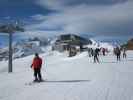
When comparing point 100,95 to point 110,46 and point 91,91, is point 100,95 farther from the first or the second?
point 110,46

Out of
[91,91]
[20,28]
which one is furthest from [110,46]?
[91,91]

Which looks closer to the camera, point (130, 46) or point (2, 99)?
point (2, 99)

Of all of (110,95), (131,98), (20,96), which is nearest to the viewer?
(131,98)

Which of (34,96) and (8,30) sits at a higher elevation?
(8,30)

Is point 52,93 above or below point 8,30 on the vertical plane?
below

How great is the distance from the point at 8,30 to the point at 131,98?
24.7 m

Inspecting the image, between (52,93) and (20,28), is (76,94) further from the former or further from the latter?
(20,28)

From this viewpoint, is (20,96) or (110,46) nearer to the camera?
(20,96)

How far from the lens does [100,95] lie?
11.3 meters

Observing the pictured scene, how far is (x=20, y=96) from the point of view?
12094 millimetres

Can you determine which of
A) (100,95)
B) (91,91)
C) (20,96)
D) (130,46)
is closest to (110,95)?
(100,95)

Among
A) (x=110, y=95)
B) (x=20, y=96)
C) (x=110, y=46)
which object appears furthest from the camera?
(x=110, y=46)

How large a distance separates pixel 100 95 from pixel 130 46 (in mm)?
73922

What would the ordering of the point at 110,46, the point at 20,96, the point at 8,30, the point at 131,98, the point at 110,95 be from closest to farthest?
the point at 131,98, the point at 110,95, the point at 20,96, the point at 8,30, the point at 110,46
